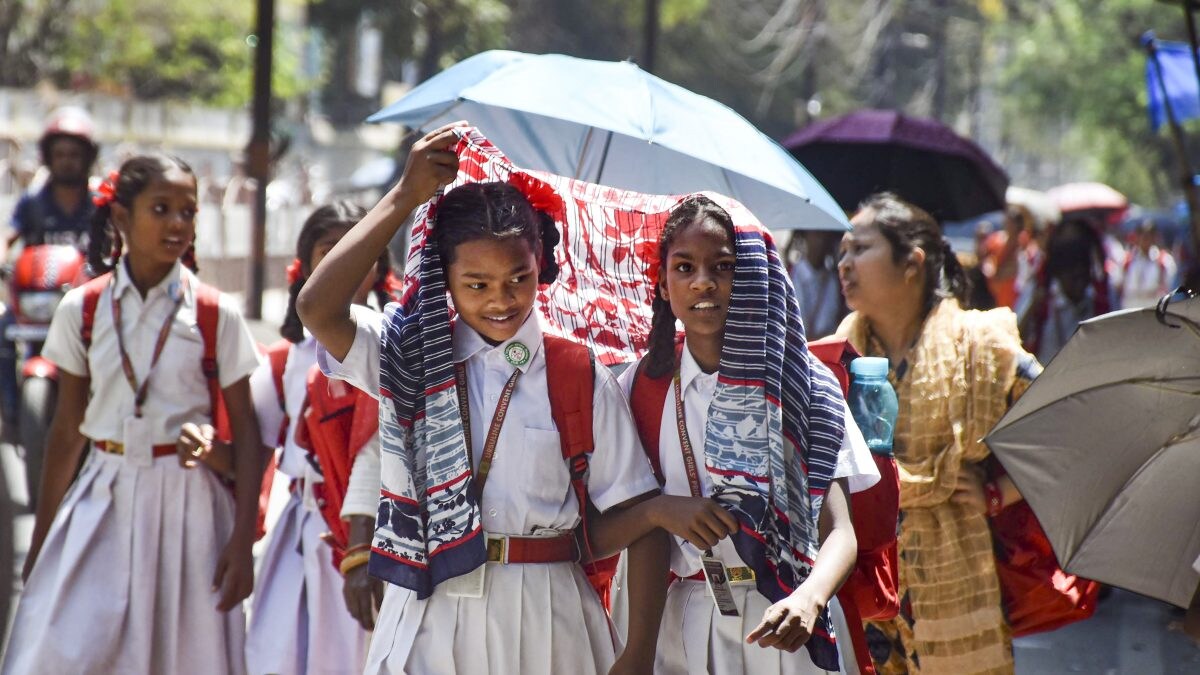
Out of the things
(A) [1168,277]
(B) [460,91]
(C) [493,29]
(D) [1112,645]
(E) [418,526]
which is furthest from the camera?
(C) [493,29]

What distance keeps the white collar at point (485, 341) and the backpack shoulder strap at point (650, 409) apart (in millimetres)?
269

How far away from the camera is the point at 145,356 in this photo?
4535 mm

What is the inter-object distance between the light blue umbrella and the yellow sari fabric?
0.79 m

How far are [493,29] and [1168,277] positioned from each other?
1688 centimetres

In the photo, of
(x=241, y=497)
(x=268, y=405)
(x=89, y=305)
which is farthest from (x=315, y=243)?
(x=241, y=497)

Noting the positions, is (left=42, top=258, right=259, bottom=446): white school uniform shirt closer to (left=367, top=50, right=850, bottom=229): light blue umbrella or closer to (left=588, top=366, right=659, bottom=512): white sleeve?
(left=367, top=50, right=850, bottom=229): light blue umbrella

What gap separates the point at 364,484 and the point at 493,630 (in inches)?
43.4

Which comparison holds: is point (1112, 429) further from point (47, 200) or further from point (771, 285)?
point (47, 200)

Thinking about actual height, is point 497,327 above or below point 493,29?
below

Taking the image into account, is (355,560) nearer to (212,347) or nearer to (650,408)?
(212,347)

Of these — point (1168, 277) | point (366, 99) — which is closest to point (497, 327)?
point (1168, 277)

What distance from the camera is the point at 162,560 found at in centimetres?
460

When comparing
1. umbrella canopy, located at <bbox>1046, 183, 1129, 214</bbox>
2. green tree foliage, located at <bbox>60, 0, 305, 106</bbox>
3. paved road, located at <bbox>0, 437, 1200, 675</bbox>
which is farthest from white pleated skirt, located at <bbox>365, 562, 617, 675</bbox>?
green tree foliage, located at <bbox>60, 0, 305, 106</bbox>

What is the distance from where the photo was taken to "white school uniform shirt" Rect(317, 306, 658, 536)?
3.29m
